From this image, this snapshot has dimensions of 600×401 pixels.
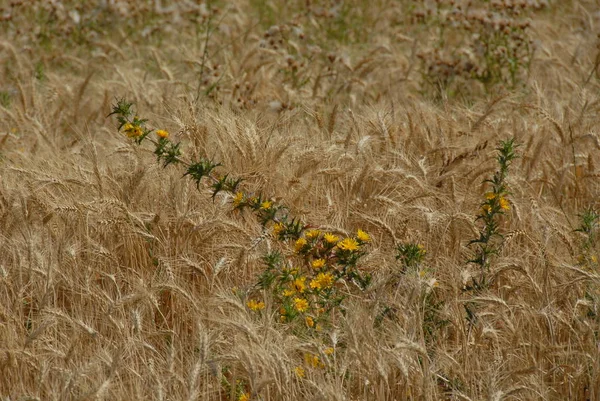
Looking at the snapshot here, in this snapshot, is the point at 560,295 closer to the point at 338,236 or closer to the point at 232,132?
the point at 338,236

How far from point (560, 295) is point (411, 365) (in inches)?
29.3

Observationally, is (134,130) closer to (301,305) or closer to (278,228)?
(278,228)

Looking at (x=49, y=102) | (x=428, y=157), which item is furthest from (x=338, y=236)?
(x=49, y=102)

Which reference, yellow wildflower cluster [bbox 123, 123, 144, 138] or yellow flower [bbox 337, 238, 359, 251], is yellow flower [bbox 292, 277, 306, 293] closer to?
yellow flower [bbox 337, 238, 359, 251]

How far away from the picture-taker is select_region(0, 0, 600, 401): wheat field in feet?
9.34

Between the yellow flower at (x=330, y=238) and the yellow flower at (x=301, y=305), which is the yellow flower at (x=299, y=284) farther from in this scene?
the yellow flower at (x=330, y=238)

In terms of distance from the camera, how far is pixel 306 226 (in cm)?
332

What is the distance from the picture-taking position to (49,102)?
5.48 m

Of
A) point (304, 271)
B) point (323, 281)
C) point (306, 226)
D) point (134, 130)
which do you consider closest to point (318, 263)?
point (323, 281)

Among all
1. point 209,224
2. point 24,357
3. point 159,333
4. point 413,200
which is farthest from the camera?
point 413,200

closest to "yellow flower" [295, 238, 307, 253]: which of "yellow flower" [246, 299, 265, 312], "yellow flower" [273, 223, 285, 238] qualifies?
"yellow flower" [273, 223, 285, 238]

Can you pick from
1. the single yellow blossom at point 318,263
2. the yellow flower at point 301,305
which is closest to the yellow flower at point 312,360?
the yellow flower at point 301,305

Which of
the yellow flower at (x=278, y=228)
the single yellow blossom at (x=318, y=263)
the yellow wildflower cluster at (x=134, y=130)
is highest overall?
the yellow wildflower cluster at (x=134, y=130)

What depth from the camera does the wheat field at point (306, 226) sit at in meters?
2.85
